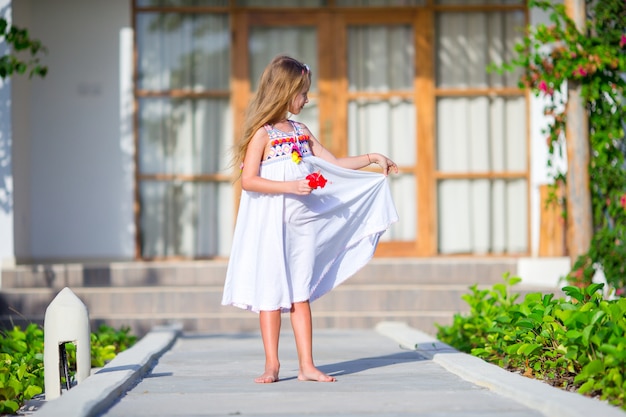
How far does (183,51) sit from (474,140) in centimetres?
283

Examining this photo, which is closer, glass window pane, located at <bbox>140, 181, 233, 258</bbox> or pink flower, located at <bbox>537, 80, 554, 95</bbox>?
pink flower, located at <bbox>537, 80, 554, 95</bbox>

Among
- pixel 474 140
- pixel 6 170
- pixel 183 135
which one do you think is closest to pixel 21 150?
pixel 6 170

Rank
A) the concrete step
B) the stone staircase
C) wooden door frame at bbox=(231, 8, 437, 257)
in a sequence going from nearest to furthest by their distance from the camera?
the stone staircase
the concrete step
wooden door frame at bbox=(231, 8, 437, 257)

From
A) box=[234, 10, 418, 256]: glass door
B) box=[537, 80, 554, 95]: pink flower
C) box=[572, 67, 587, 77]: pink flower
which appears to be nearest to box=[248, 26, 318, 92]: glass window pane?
box=[234, 10, 418, 256]: glass door

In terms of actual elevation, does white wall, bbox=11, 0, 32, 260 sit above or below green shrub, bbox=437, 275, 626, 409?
above

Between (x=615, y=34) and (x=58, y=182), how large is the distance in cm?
517

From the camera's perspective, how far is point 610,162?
8.67 metres

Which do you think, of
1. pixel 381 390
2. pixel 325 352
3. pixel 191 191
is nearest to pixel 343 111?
pixel 191 191

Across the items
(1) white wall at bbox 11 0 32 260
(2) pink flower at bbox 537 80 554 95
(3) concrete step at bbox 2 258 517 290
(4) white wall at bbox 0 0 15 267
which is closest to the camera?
(2) pink flower at bbox 537 80 554 95

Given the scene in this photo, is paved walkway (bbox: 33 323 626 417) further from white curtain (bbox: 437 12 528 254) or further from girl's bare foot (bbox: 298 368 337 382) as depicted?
white curtain (bbox: 437 12 528 254)

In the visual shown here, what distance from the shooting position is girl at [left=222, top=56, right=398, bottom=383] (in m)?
5.34

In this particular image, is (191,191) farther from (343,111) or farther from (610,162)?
(610,162)

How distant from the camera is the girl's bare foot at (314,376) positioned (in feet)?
17.3

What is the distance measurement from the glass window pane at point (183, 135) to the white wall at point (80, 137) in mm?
216
